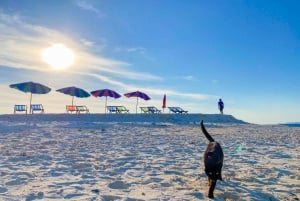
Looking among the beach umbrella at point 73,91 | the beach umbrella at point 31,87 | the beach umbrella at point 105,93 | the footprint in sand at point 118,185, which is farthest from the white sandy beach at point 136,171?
the beach umbrella at point 105,93

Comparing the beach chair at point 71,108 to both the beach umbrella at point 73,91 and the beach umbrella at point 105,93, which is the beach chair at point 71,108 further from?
the beach umbrella at point 105,93

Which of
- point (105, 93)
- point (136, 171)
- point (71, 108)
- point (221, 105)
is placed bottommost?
point (136, 171)

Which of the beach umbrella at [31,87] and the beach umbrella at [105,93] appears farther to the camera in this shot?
the beach umbrella at [105,93]

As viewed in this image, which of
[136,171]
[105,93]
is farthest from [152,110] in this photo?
[136,171]

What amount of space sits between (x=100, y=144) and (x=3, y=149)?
3.32 metres

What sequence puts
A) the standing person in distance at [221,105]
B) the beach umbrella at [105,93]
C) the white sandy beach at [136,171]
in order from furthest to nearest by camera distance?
the standing person in distance at [221,105] → the beach umbrella at [105,93] → the white sandy beach at [136,171]

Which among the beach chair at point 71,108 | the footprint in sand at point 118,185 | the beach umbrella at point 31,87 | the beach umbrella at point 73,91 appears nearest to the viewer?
the footprint in sand at point 118,185

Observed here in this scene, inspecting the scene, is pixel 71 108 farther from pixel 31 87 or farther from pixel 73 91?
pixel 31 87

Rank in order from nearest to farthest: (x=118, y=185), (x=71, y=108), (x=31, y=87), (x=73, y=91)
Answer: (x=118, y=185) < (x=31, y=87) < (x=71, y=108) < (x=73, y=91)

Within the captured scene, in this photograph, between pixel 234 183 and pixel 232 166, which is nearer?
pixel 234 183

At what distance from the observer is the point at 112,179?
808cm

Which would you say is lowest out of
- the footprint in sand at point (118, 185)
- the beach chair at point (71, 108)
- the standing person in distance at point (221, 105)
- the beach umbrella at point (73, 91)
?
the footprint in sand at point (118, 185)

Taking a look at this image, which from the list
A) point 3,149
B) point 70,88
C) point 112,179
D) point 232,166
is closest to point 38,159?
point 3,149

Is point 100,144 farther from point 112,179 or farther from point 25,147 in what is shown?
point 112,179
